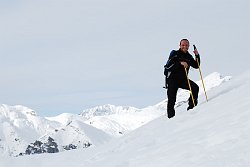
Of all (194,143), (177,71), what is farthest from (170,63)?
(194,143)

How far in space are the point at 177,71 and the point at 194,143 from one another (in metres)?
4.83

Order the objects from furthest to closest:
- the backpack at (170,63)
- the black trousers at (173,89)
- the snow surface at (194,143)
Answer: the black trousers at (173,89) < the backpack at (170,63) < the snow surface at (194,143)

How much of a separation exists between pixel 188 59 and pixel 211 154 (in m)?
6.11

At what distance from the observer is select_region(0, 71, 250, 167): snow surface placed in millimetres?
7369

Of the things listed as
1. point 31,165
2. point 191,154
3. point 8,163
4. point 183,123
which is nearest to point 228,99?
point 183,123

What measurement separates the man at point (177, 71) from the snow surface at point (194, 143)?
0.98 meters

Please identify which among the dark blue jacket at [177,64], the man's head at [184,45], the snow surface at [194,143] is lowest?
the snow surface at [194,143]

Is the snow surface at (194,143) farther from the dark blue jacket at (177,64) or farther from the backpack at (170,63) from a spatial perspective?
the backpack at (170,63)

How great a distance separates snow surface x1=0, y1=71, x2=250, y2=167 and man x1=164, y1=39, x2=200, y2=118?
98cm

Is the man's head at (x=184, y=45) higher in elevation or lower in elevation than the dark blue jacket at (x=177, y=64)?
higher

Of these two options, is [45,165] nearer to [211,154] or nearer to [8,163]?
[8,163]

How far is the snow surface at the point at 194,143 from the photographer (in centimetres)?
737

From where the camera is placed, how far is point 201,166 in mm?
7035

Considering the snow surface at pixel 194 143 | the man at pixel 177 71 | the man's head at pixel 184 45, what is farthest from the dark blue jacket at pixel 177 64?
the snow surface at pixel 194 143
